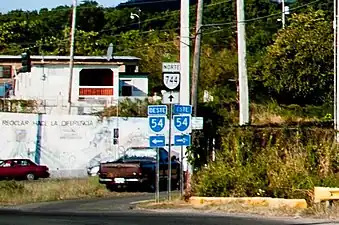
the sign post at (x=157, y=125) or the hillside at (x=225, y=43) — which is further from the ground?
the hillside at (x=225, y=43)

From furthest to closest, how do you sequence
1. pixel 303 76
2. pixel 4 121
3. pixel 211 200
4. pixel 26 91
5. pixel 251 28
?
pixel 251 28 → pixel 26 91 → pixel 303 76 → pixel 4 121 → pixel 211 200

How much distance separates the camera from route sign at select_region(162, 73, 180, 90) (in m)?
23.4

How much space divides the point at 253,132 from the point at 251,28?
194 ft

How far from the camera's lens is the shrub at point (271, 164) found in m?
22.4

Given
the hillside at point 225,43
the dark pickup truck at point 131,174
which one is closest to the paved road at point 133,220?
the dark pickup truck at point 131,174

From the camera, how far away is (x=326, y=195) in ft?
65.6

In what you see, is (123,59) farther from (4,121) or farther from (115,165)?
(115,165)

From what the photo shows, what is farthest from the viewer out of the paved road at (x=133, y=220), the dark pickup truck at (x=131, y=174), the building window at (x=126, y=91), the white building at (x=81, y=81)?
the building window at (x=126, y=91)

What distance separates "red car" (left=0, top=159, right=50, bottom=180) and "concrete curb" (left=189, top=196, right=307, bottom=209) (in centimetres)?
2384

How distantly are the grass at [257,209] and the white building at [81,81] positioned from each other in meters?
36.7

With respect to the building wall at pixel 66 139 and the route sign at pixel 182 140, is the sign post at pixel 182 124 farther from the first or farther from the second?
the building wall at pixel 66 139

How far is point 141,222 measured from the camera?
18.1 meters

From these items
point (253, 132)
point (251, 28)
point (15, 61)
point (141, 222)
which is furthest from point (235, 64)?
point (141, 222)

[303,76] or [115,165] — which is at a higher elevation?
[303,76]
